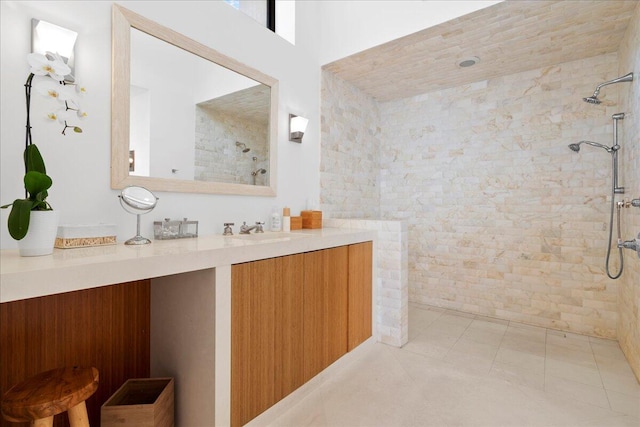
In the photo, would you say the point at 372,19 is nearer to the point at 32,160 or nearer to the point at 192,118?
the point at 192,118

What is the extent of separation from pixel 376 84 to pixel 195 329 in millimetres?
2976

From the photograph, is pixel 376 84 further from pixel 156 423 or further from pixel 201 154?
pixel 156 423

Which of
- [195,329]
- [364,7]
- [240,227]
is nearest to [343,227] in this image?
[240,227]

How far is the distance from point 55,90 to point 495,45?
9.81 ft

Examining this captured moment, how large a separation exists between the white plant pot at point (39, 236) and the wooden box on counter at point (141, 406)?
0.72 m

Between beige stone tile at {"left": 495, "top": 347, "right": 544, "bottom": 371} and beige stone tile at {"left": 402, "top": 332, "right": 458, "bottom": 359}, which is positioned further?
beige stone tile at {"left": 402, "top": 332, "right": 458, "bottom": 359}

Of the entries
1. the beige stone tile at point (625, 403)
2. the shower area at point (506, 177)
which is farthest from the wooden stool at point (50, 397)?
the beige stone tile at point (625, 403)

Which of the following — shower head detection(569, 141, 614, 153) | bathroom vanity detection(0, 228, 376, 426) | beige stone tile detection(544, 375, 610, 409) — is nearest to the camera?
bathroom vanity detection(0, 228, 376, 426)

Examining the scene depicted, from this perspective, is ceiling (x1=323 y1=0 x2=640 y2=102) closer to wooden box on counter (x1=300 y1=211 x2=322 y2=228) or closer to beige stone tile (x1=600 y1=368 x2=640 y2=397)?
wooden box on counter (x1=300 y1=211 x2=322 y2=228)

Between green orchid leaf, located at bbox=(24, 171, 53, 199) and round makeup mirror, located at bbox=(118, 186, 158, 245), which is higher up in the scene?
green orchid leaf, located at bbox=(24, 171, 53, 199)

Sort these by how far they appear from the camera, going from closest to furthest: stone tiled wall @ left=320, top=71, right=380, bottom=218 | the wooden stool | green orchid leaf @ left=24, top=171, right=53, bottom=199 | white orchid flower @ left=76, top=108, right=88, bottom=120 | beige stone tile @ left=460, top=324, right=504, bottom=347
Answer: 1. the wooden stool
2. green orchid leaf @ left=24, top=171, right=53, bottom=199
3. white orchid flower @ left=76, top=108, right=88, bottom=120
4. beige stone tile @ left=460, top=324, right=504, bottom=347
5. stone tiled wall @ left=320, top=71, right=380, bottom=218

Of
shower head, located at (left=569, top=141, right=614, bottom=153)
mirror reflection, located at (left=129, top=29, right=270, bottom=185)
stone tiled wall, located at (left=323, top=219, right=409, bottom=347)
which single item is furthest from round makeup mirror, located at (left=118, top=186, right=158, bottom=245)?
shower head, located at (left=569, top=141, right=614, bottom=153)

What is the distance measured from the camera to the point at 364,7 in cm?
268

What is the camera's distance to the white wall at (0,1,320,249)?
1299 millimetres
